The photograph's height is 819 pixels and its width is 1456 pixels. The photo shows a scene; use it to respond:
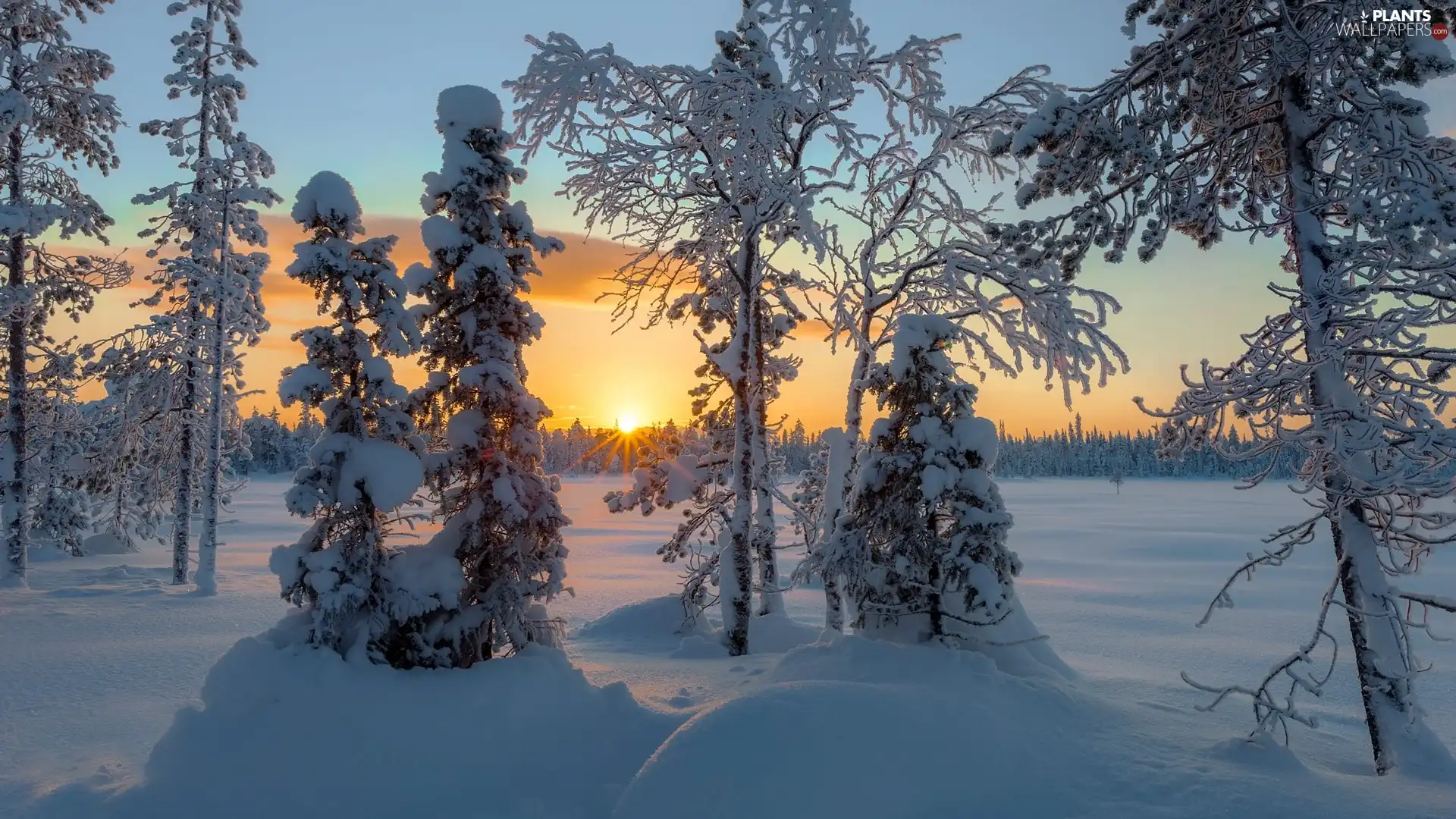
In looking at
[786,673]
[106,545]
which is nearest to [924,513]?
[786,673]

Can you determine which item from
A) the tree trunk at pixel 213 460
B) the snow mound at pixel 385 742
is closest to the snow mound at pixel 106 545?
the tree trunk at pixel 213 460

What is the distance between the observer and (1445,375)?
24.2 ft

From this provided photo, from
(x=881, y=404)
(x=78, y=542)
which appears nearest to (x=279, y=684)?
(x=881, y=404)

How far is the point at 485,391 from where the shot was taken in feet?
33.6

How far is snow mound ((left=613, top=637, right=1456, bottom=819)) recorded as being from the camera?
19.6 feet

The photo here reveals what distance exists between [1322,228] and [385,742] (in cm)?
1121

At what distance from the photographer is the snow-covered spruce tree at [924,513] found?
969 centimetres

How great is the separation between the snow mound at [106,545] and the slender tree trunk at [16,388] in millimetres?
14219

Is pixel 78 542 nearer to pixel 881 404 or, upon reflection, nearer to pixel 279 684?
pixel 279 684

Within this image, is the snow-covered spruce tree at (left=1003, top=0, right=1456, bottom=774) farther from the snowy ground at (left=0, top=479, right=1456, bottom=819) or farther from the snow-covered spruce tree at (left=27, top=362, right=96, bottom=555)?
the snow-covered spruce tree at (left=27, top=362, right=96, bottom=555)

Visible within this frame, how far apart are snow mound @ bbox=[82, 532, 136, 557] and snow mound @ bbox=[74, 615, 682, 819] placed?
29.8 m

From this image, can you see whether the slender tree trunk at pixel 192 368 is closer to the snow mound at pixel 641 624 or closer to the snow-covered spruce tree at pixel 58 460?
the snow-covered spruce tree at pixel 58 460

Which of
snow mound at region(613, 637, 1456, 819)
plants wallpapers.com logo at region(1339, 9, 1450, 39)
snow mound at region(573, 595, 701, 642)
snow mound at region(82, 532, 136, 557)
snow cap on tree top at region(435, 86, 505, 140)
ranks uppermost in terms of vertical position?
snow cap on tree top at region(435, 86, 505, 140)

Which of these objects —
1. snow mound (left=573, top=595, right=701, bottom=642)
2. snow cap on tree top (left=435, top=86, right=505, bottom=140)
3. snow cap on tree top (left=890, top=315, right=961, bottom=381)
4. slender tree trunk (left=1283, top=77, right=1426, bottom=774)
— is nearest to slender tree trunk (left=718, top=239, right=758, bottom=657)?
snow cap on tree top (left=890, top=315, right=961, bottom=381)
